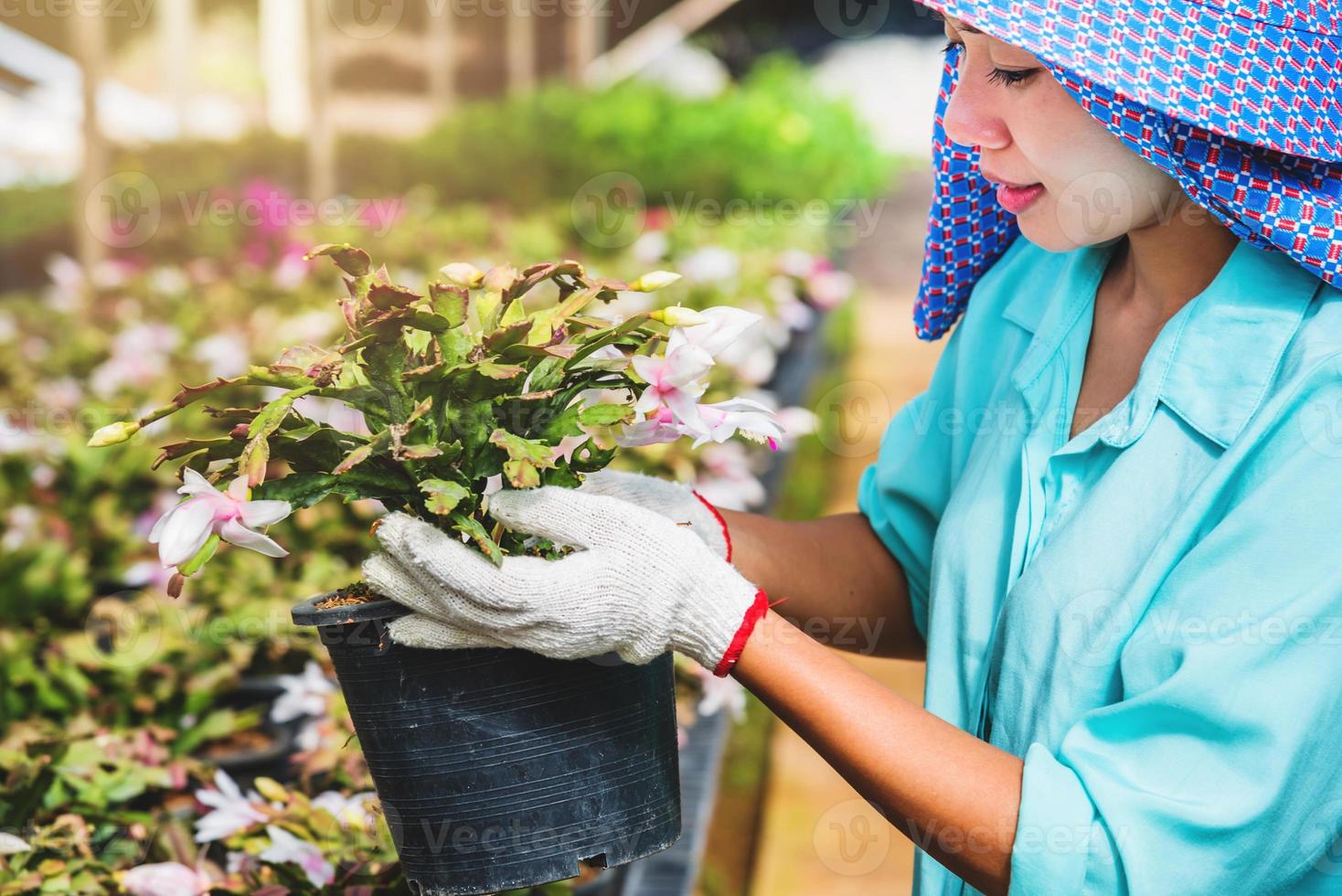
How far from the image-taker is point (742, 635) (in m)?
1.25

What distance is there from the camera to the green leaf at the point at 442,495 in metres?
1.23

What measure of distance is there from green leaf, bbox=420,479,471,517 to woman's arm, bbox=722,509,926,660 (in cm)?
43

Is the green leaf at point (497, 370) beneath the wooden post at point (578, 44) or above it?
above

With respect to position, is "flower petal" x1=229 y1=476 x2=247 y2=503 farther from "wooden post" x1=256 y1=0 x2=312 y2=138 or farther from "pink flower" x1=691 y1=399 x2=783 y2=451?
"wooden post" x1=256 y1=0 x2=312 y2=138

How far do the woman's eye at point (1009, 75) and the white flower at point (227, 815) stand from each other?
124 cm

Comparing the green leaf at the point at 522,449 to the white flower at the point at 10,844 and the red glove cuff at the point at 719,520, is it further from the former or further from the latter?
the white flower at the point at 10,844

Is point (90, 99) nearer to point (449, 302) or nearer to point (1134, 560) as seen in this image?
point (449, 302)

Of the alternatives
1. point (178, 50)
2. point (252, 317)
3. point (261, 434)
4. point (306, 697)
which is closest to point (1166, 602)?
point (261, 434)

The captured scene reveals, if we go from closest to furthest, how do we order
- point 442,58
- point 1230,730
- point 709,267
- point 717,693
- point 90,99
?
point 1230,730, point 717,693, point 709,267, point 90,99, point 442,58

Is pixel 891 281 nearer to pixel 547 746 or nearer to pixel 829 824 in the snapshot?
pixel 829 824

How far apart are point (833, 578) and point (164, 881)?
2.88ft

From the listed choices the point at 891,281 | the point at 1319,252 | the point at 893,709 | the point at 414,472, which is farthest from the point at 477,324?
the point at 891,281

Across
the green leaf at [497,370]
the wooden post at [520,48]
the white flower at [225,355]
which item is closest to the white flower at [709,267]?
the white flower at [225,355]

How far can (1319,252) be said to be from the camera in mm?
1237
